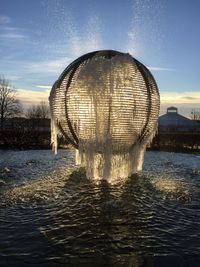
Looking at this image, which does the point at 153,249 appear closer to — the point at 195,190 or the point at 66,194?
the point at 66,194

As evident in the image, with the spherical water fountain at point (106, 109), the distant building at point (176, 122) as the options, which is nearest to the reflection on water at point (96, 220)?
the spherical water fountain at point (106, 109)

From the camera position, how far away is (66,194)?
30.9 feet

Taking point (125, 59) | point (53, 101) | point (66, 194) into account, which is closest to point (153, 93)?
point (125, 59)

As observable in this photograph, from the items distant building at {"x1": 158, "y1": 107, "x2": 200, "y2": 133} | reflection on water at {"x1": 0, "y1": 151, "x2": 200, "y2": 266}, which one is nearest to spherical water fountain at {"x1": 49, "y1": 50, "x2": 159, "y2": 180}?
reflection on water at {"x1": 0, "y1": 151, "x2": 200, "y2": 266}

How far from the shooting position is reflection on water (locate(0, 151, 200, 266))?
5.44 metres

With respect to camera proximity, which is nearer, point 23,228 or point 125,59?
point 23,228

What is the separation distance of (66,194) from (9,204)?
1.63m

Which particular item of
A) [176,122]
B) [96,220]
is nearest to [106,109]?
Result: [96,220]

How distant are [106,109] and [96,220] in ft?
12.3

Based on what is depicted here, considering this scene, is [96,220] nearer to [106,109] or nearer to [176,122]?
[106,109]

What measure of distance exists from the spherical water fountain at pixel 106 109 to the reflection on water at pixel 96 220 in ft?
2.68

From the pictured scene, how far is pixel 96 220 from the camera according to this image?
23.4 ft

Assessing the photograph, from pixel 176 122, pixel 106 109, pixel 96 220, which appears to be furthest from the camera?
pixel 176 122

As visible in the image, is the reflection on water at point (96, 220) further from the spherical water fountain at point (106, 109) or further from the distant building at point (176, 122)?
the distant building at point (176, 122)
